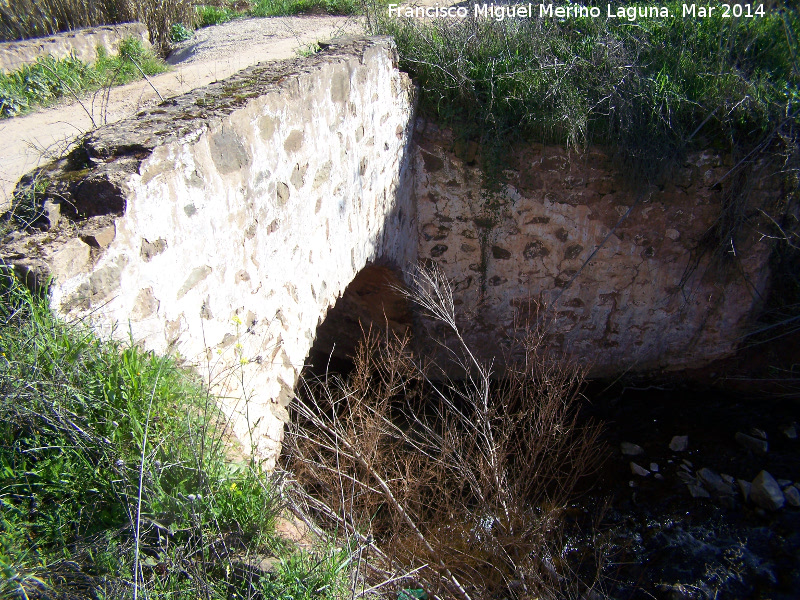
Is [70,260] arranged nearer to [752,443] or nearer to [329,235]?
[329,235]

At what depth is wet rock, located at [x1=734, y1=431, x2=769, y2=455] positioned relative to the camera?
466 centimetres

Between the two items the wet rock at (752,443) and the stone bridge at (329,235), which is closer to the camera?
the stone bridge at (329,235)

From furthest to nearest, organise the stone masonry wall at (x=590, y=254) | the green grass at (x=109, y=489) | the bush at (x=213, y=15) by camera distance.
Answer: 1. the bush at (x=213, y=15)
2. the stone masonry wall at (x=590, y=254)
3. the green grass at (x=109, y=489)

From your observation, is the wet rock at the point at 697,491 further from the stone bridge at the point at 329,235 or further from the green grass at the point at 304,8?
the green grass at the point at 304,8

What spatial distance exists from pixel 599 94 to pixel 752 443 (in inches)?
120

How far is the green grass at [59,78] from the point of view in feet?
18.1

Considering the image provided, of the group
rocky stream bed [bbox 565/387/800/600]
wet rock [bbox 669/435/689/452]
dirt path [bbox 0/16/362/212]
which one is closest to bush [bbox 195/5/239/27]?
dirt path [bbox 0/16/362/212]

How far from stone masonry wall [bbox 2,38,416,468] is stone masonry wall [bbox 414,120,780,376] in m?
1.27

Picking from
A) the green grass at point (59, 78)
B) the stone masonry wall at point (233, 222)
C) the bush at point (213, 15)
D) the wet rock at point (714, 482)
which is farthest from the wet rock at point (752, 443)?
the bush at point (213, 15)

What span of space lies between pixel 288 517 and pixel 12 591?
0.84m

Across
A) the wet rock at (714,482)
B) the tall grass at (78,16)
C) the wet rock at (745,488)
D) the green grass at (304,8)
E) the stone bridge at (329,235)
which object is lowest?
the wet rock at (745,488)

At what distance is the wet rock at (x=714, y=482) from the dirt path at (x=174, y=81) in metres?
4.71

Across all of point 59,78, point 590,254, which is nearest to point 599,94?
point 590,254

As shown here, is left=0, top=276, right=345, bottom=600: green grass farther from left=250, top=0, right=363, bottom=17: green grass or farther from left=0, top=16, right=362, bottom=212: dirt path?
left=250, top=0, right=363, bottom=17: green grass
